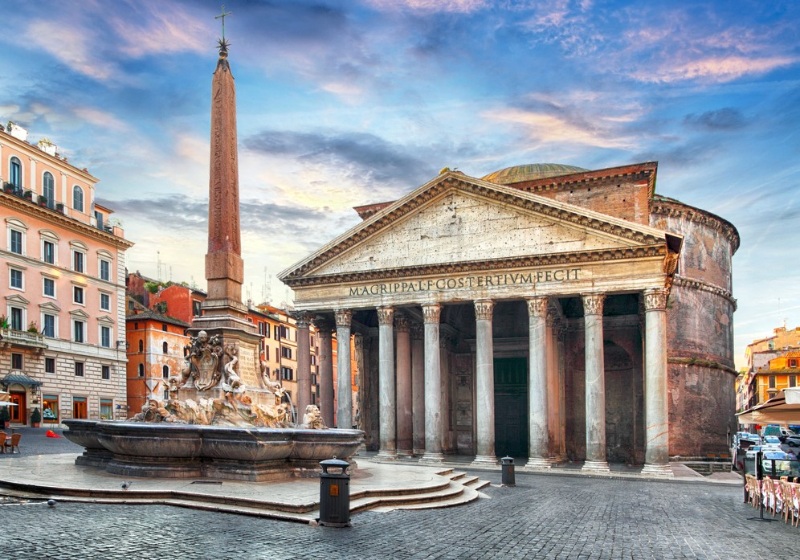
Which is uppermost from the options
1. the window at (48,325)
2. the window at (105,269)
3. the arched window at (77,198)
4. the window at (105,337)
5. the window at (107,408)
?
the arched window at (77,198)

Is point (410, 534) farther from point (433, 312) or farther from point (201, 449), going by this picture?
point (433, 312)

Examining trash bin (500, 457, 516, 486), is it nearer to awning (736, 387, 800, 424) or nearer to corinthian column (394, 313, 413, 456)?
awning (736, 387, 800, 424)

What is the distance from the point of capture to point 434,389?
30516mm

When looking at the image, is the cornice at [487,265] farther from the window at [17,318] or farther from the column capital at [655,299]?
the window at [17,318]

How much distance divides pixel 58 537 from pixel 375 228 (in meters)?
24.0

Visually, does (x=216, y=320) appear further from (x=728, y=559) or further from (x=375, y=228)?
(x=375, y=228)

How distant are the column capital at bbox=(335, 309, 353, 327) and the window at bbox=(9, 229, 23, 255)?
17.4 meters

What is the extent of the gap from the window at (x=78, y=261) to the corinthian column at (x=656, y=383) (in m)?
30.7

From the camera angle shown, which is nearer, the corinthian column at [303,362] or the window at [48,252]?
the corinthian column at [303,362]

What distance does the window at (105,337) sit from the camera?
43.4 metres

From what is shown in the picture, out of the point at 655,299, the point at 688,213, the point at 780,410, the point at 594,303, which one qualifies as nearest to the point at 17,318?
the point at 594,303

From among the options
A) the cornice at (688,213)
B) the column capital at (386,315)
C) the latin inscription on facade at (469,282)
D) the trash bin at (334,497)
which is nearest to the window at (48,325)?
the latin inscription on facade at (469,282)

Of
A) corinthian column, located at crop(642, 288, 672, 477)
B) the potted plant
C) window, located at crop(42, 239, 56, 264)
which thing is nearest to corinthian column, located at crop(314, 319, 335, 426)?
the potted plant

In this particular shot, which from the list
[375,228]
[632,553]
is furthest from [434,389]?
[632,553]
